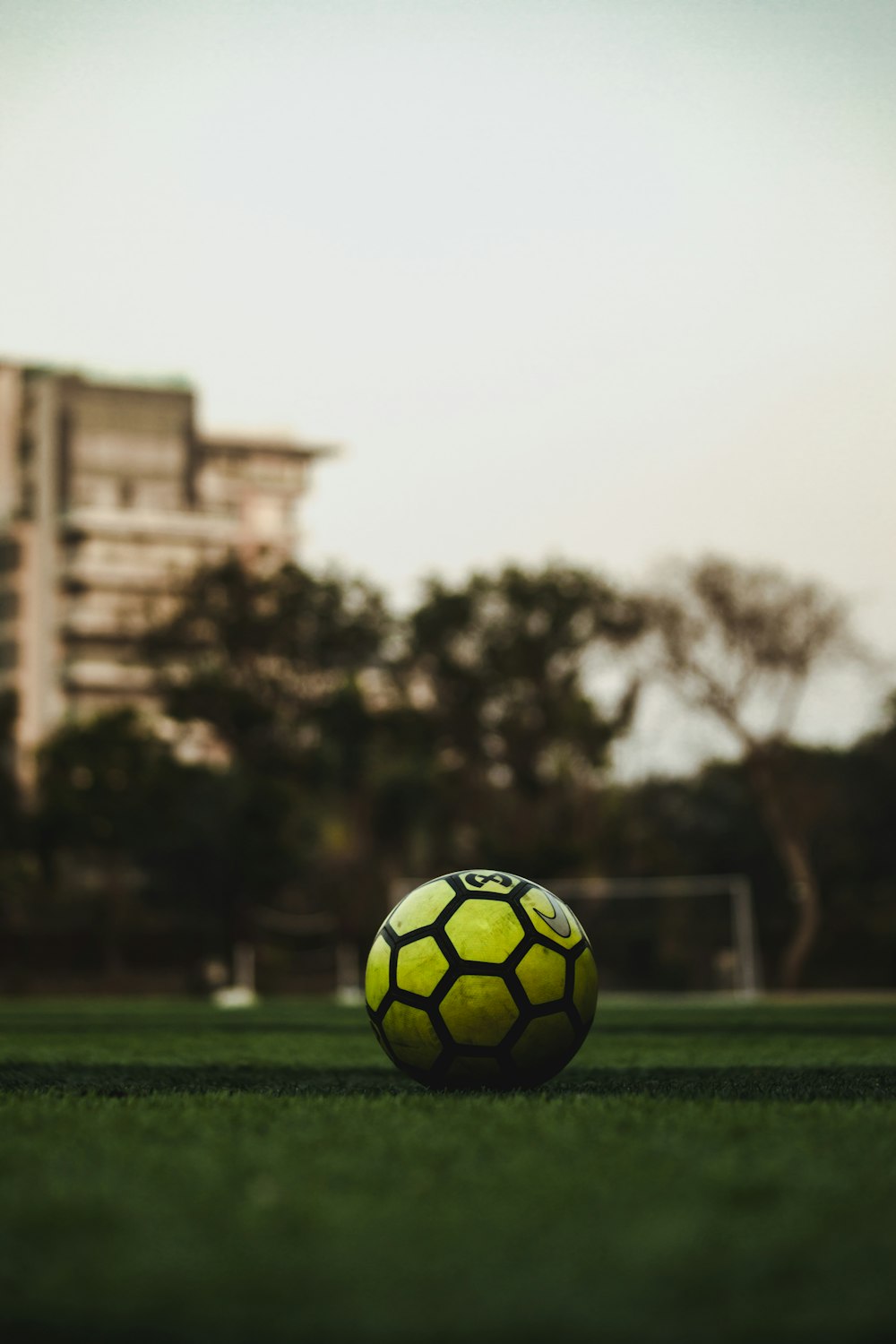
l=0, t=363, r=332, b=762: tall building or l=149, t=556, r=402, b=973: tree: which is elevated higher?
l=0, t=363, r=332, b=762: tall building

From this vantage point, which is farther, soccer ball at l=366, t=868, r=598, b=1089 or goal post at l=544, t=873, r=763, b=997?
goal post at l=544, t=873, r=763, b=997

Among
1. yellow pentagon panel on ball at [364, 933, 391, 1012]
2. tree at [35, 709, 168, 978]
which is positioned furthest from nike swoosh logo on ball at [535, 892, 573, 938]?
tree at [35, 709, 168, 978]

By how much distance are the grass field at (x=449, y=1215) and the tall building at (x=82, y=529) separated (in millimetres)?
66969

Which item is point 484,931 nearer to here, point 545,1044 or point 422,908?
point 422,908

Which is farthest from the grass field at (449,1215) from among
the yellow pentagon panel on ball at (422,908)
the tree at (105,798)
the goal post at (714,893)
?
the tree at (105,798)

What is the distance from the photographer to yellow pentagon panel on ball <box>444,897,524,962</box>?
5.55 metres

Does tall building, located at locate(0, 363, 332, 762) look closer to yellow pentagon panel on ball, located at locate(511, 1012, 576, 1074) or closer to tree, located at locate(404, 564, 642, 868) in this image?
tree, located at locate(404, 564, 642, 868)

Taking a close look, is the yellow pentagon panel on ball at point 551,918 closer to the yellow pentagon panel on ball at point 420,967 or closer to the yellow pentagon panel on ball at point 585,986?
the yellow pentagon panel on ball at point 585,986

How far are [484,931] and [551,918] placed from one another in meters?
0.34

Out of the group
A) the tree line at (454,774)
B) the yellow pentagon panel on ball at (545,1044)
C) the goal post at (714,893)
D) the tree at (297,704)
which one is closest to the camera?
the yellow pentagon panel on ball at (545,1044)

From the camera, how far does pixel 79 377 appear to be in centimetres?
7762

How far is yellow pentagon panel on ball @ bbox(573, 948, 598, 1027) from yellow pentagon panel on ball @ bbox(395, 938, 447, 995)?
523 mm

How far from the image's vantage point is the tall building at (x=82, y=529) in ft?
241

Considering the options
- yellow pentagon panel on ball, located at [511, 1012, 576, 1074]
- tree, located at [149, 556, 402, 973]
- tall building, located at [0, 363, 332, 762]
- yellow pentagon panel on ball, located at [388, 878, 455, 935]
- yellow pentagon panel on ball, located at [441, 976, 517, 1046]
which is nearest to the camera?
yellow pentagon panel on ball, located at [441, 976, 517, 1046]
